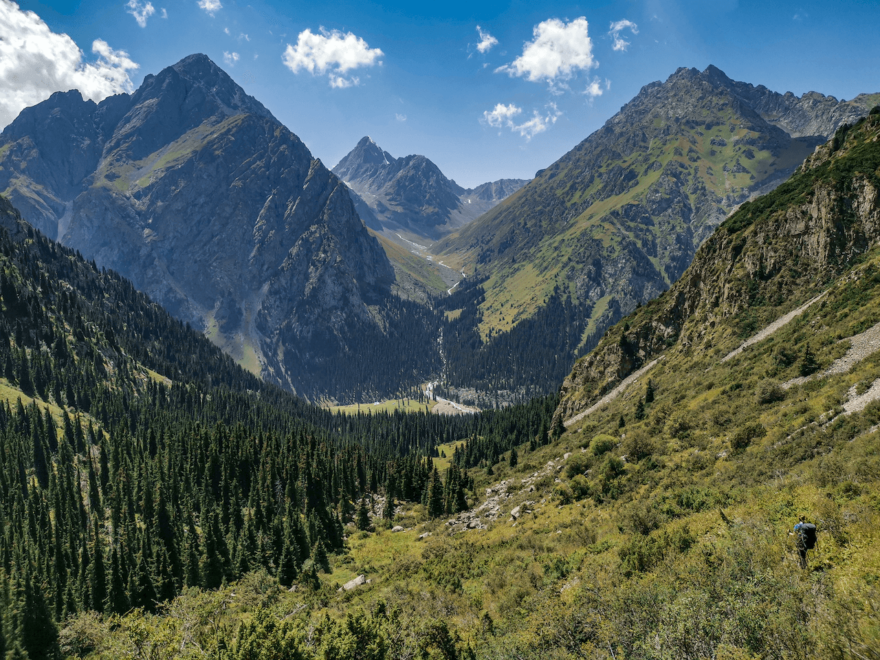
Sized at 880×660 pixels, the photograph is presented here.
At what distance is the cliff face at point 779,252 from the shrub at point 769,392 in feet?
81.1

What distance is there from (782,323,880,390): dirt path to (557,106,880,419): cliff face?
2495 centimetres

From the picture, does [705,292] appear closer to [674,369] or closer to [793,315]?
[674,369]

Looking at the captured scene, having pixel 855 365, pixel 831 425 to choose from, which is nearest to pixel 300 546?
pixel 831 425

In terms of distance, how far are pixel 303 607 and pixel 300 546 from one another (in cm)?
2690

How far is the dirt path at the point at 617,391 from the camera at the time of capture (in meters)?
88.9

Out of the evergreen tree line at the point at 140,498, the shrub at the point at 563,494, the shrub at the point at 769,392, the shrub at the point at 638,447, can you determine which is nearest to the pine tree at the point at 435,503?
the evergreen tree line at the point at 140,498

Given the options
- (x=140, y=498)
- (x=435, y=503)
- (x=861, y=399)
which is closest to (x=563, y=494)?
(x=861, y=399)

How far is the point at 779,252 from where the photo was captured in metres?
68.0

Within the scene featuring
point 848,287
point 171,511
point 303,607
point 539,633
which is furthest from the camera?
point 171,511

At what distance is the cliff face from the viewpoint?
60.9 m

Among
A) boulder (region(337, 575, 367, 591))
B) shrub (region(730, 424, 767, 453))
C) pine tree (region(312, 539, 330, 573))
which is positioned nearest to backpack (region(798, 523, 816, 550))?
shrub (region(730, 424, 767, 453))

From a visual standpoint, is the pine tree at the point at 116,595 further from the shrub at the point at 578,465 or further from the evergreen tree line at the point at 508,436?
the evergreen tree line at the point at 508,436

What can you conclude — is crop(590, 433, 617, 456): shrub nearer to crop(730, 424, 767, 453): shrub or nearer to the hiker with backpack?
crop(730, 424, 767, 453): shrub

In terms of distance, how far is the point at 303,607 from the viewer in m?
34.4
